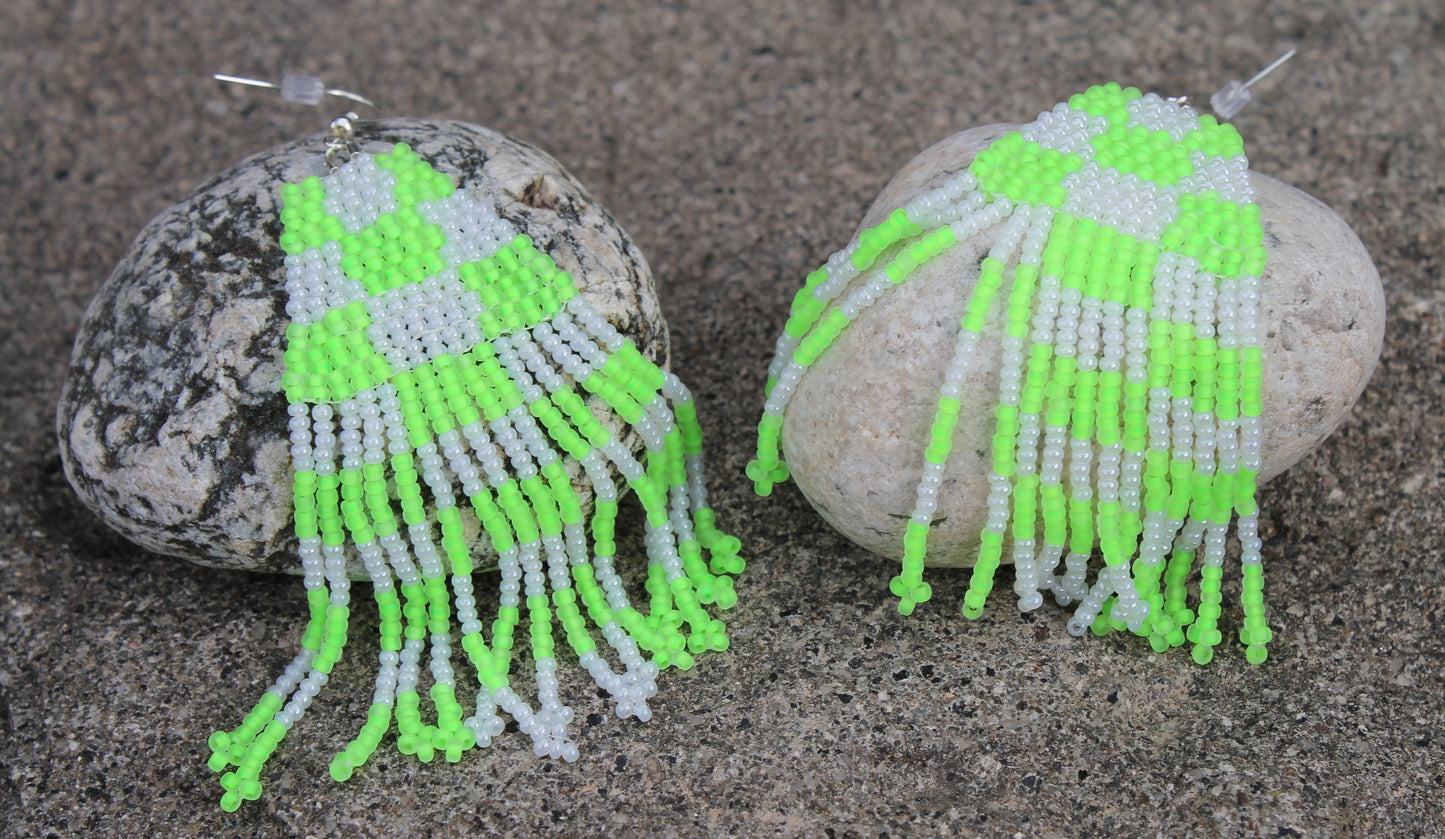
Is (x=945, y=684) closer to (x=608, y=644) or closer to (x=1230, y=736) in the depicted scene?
(x=1230, y=736)

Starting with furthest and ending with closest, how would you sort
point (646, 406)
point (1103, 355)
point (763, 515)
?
point (763, 515), point (646, 406), point (1103, 355)

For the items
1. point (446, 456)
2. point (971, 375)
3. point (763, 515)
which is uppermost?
point (971, 375)

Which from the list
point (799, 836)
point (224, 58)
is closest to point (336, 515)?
point (799, 836)

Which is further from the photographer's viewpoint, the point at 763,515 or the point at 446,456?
the point at 763,515

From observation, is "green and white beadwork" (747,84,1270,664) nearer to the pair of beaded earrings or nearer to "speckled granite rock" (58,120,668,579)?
the pair of beaded earrings

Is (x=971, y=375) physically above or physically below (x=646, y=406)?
above

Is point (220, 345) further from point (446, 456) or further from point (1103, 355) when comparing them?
point (1103, 355)

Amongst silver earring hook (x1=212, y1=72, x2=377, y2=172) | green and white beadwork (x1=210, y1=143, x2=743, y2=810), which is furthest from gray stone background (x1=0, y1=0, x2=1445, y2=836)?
silver earring hook (x1=212, y1=72, x2=377, y2=172)

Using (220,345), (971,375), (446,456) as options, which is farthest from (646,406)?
(220,345)
